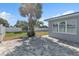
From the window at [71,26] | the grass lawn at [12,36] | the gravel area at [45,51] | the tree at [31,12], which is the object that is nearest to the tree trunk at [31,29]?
the tree at [31,12]

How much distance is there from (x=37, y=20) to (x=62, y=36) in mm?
4160

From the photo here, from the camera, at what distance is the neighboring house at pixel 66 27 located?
12.7 metres

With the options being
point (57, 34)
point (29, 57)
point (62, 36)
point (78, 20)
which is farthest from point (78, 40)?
point (29, 57)

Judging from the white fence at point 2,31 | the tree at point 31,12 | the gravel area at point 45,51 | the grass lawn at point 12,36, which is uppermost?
the tree at point 31,12

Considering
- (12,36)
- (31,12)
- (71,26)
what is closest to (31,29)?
(31,12)

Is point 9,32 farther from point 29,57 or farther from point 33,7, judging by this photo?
point 29,57

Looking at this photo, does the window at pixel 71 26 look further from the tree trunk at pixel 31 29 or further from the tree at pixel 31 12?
the tree trunk at pixel 31 29

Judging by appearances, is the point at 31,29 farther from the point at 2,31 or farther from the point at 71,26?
the point at 71,26

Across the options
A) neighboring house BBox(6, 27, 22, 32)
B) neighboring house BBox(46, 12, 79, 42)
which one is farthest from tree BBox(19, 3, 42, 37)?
neighboring house BBox(6, 27, 22, 32)

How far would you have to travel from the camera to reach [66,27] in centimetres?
1448

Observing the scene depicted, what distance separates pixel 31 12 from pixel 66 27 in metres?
4.68

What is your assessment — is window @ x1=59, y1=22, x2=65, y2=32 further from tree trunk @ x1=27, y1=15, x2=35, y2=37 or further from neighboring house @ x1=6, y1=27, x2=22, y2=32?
neighboring house @ x1=6, y1=27, x2=22, y2=32

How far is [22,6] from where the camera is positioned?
17.2m

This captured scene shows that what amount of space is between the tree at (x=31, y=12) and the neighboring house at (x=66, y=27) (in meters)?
1.82
